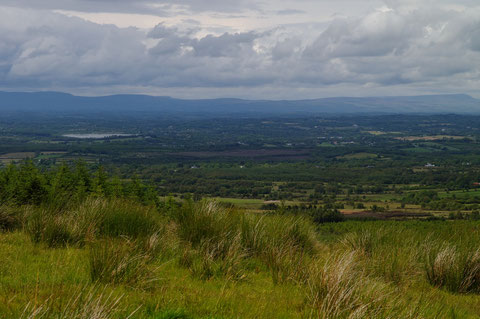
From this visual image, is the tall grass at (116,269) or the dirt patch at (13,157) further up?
the tall grass at (116,269)

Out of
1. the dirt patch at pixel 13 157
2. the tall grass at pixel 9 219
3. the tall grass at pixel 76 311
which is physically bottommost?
the dirt patch at pixel 13 157

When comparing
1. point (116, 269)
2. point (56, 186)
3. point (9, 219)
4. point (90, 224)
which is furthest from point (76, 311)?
point (56, 186)

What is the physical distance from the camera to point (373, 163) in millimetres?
143250

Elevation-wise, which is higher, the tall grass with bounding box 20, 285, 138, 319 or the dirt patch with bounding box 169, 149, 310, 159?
the tall grass with bounding box 20, 285, 138, 319

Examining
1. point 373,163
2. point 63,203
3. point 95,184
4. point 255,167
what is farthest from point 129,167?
point 63,203

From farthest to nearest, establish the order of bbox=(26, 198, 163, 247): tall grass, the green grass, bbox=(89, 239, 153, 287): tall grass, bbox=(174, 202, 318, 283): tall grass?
bbox=(26, 198, 163, 247): tall grass
bbox=(174, 202, 318, 283): tall grass
bbox=(89, 239, 153, 287): tall grass
the green grass

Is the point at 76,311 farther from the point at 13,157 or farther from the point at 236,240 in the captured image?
the point at 13,157

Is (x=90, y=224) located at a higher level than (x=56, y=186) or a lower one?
lower

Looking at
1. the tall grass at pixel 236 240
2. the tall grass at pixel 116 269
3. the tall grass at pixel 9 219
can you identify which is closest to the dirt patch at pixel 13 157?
the tall grass at pixel 9 219

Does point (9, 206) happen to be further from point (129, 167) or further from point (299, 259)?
point (129, 167)

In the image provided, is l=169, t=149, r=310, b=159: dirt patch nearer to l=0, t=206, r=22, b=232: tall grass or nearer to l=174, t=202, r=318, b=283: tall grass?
l=0, t=206, r=22, b=232: tall grass

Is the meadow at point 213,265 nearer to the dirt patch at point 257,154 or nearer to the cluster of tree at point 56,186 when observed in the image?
the cluster of tree at point 56,186

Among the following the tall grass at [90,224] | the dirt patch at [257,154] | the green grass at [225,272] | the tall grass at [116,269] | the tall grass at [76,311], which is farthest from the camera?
the dirt patch at [257,154]

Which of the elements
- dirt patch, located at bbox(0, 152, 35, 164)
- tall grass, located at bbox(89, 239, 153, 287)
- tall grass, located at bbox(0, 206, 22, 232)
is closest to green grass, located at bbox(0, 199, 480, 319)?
tall grass, located at bbox(89, 239, 153, 287)
